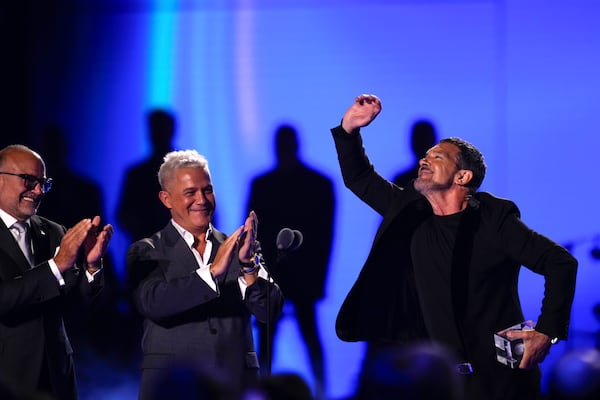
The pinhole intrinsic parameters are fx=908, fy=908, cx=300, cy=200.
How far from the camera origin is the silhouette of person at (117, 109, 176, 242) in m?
5.40

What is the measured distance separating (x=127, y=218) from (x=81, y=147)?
514 millimetres

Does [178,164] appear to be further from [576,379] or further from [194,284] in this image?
[576,379]

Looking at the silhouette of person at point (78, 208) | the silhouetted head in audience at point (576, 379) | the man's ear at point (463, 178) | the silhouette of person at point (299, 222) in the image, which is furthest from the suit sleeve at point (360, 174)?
the silhouetted head in audience at point (576, 379)

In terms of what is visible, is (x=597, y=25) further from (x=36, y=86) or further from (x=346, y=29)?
(x=36, y=86)

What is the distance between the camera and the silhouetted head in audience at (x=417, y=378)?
1.77 metres

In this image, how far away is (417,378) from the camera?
1782 mm

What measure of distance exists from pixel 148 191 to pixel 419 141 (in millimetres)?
1627

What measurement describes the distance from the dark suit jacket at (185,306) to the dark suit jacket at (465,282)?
20.5 inches

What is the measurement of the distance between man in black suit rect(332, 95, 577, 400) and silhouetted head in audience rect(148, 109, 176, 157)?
149 cm

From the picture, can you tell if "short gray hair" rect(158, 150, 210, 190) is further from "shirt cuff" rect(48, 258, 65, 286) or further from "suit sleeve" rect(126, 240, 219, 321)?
"shirt cuff" rect(48, 258, 65, 286)

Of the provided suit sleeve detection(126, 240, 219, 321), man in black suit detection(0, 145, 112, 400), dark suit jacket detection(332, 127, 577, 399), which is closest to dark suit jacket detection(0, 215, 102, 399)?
man in black suit detection(0, 145, 112, 400)

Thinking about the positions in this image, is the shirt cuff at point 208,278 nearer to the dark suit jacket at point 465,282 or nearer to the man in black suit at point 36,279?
the man in black suit at point 36,279

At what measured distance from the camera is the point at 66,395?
368 cm

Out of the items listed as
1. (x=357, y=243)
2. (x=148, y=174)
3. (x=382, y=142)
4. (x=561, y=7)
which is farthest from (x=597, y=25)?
(x=148, y=174)
